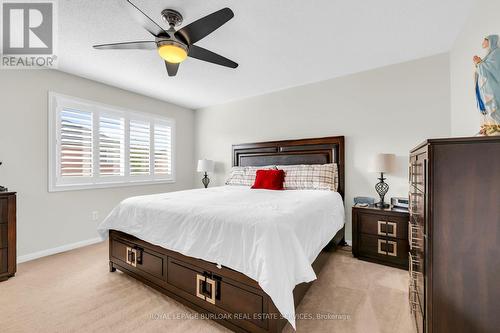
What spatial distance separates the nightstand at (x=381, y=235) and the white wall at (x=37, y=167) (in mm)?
3823

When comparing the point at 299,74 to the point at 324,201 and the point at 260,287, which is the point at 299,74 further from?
the point at 260,287

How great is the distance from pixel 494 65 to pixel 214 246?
7.01ft

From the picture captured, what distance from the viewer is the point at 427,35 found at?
7.50 ft

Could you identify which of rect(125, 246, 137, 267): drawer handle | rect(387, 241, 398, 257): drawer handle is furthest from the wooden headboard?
rect(125, 246, 137, 267): drawer handle

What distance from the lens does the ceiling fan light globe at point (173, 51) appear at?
1.79 meters

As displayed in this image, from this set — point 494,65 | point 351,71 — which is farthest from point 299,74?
point 494,65

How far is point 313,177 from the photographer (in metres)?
3.17

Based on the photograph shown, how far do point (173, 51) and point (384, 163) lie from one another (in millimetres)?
2630

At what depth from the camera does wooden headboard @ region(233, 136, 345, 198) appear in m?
3.28

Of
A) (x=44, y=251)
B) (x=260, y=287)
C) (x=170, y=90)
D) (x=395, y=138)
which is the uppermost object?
(x=170, y=90)

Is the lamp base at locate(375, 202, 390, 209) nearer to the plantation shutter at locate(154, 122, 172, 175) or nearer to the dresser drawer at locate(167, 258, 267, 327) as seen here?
the dresser drawer at locate(167, 258, 267, 327)

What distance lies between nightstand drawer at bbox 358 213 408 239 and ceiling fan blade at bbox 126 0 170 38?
2897 millimetres

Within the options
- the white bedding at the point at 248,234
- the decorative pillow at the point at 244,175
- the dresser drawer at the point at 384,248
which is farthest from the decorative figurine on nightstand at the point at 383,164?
the decorative pillow at the point at 244,175

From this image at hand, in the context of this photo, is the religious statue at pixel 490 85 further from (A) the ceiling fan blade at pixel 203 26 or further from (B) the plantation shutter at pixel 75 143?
(B) the plantation shutter at pixel 75 143
